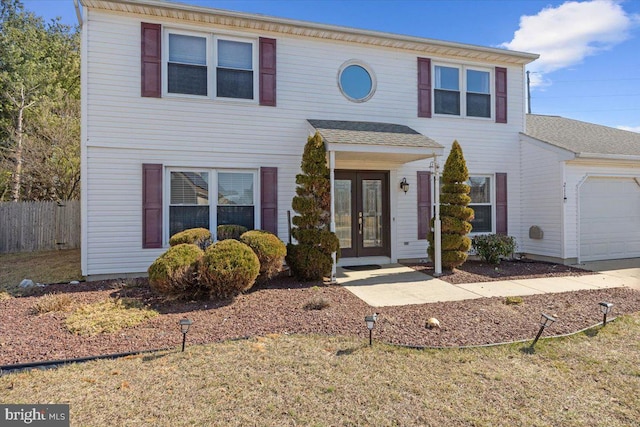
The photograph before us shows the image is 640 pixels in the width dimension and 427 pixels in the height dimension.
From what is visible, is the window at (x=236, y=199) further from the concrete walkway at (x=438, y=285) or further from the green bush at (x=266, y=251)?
the concrete walkway at (x=438, y=285)

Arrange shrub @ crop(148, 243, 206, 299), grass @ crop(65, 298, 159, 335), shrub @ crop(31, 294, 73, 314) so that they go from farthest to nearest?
shrub @ crop(148, 243, 206, 299) < shrub @ crop(31, 294, 73, 314) < grass @ crop(65, 298, 159, 335)

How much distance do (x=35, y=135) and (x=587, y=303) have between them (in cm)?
1886

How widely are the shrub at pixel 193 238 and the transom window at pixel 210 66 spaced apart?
3.12 m

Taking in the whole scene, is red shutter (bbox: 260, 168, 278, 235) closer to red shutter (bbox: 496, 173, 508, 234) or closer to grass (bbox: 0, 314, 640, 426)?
grass (bbox: 0, 314, 640, 426)

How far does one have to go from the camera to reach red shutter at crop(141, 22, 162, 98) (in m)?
7.31

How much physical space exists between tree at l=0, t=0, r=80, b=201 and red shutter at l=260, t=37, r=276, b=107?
10.7 m

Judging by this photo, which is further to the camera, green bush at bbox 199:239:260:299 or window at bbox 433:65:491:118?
window at bbox 433:65:491:118

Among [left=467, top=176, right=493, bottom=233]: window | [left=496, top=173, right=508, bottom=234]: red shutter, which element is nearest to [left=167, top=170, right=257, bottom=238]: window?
[left=467, top=176, right=493, bottom=233]: window

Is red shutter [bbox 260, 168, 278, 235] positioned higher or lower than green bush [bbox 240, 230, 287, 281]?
higher

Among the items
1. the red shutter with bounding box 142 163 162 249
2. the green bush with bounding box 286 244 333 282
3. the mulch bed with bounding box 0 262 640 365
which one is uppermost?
the red shutter with bounding box 142 163 162 249

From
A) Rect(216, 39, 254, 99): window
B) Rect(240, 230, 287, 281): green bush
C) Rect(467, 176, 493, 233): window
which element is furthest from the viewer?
Rect(467, 176, 493, 233): window

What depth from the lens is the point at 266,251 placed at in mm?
6379

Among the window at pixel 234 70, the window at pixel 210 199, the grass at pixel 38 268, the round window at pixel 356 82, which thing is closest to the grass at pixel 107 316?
the grass at pixel 38 268

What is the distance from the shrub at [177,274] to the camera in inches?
208
